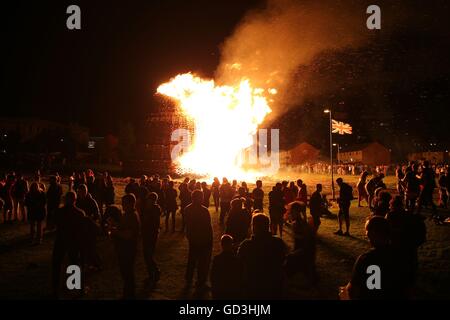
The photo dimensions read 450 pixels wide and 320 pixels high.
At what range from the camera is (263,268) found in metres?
4.25

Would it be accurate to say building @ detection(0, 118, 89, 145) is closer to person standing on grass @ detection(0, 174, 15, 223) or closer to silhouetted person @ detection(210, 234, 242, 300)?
person standing on grass @ detection(0, 174, 15, 223)

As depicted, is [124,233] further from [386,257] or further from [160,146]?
[160,146]

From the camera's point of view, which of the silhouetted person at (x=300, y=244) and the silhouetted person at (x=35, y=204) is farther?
the silhouetted person at (x=35, y=204)

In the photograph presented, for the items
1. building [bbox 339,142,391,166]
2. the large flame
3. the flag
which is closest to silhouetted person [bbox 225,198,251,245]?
the flag

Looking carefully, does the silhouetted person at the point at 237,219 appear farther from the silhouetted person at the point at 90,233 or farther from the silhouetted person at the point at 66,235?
the silhouetted person at the point at 66,235

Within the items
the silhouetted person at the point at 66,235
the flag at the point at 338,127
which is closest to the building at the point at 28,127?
the flag at the point at 338,127

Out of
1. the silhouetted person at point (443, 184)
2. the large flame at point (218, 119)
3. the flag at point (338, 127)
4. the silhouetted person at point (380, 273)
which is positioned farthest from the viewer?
the large flame at point (218, 119)

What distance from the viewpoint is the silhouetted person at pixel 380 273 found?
3.72m

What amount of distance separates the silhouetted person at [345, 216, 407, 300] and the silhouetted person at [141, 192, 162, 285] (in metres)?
4.66

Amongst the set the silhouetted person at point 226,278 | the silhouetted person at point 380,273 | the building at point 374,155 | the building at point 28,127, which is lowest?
the silhouetted person at point 226,278

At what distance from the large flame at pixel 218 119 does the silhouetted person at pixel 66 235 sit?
27.2 meters

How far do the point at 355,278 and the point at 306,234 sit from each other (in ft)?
8.61

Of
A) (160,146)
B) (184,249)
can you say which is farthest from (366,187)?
(160,146)
